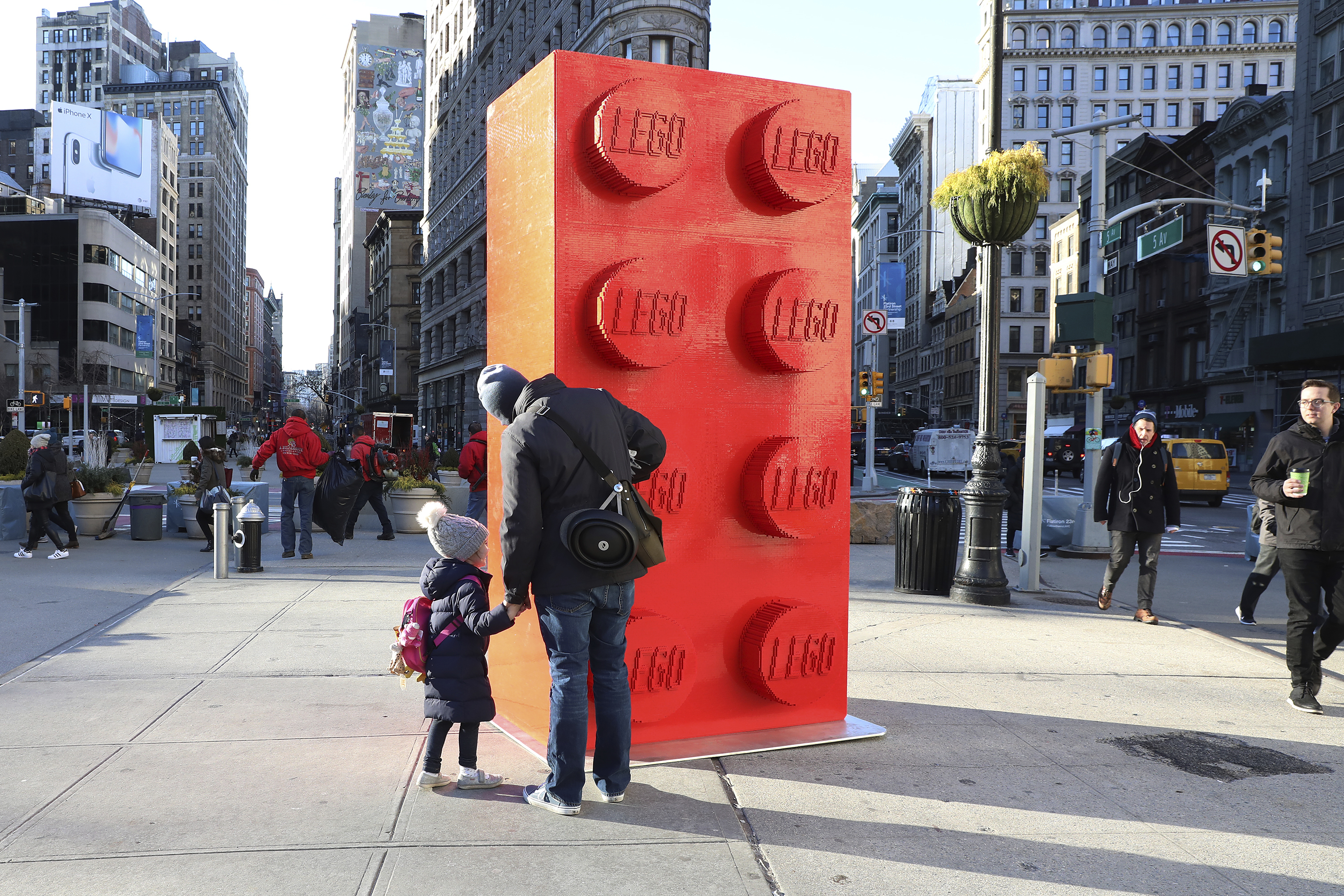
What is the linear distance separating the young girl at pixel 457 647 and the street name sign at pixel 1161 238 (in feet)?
54.1

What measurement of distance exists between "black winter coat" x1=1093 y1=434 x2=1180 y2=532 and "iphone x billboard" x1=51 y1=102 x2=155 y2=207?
94.7m

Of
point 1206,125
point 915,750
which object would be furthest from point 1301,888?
point 1206,125

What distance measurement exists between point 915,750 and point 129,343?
352 feet

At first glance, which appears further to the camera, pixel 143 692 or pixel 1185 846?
pixel 143 692

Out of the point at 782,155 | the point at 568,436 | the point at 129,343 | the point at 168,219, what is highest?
the point at 168,219

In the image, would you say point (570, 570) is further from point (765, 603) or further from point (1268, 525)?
point (1268, 525)

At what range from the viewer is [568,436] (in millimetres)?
3879

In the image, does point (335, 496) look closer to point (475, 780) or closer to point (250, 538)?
point (250, 538)

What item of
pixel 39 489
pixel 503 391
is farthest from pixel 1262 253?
pixel 39 489

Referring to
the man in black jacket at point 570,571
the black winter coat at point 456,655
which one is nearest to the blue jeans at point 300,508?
the black winter coat at point 456,655

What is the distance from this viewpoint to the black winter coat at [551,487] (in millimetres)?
3842

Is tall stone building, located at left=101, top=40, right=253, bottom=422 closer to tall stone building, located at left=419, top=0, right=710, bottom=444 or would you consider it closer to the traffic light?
tall stone building, located at left=419, top=0, right=710, bottom=444

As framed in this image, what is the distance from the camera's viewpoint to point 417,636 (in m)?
4.21

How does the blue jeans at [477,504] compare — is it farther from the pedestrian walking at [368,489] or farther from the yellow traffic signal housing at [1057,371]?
the yellow traffic signal housing at [1057,371]
